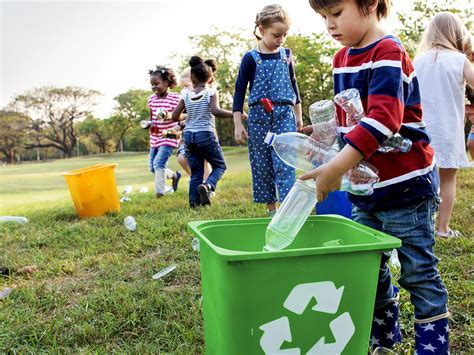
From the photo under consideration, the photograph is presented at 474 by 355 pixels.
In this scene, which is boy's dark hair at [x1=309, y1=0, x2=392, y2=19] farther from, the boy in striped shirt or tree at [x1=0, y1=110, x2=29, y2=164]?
tree at [x1=0, y1=110, x2=29, y2=164]

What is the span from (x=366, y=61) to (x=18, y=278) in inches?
79.3

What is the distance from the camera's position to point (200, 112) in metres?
4.15

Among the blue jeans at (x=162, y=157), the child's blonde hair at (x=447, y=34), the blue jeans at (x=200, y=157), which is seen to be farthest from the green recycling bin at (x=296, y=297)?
the blue jeans at (x=162, y=157)

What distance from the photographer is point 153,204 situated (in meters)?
4.37

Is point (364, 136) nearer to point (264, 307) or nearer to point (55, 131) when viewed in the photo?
point (264, 307)

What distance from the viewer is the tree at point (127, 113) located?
15914 mm

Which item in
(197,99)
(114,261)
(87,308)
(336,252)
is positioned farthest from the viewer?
(197,99)

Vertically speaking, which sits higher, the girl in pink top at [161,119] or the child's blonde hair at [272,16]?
the child's blonde hair at [272,16]

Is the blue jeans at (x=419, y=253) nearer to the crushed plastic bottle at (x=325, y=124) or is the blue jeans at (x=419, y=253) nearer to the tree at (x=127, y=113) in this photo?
the crushed plastic bottle at (x=325, y=124)

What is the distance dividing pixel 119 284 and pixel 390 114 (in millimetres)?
1506

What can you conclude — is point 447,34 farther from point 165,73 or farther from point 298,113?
point 165,73

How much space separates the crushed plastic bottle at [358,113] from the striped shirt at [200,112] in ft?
9.53

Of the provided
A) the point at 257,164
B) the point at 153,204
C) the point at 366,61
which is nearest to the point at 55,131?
the point at 153,204

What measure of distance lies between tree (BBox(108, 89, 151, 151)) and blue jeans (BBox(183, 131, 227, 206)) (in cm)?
1183
